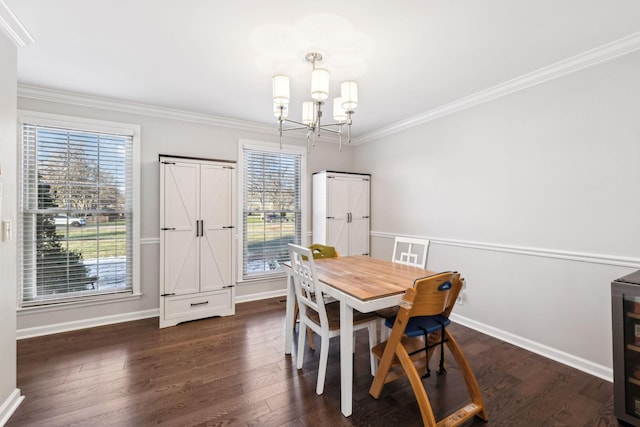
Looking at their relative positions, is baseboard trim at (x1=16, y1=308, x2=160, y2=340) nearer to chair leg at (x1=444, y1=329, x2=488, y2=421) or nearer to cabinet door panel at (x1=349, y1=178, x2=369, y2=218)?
cabinet door panel at (x1=349, y1=178, x2=369, y2=218)

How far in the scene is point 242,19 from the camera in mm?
1946

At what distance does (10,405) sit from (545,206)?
4.47 metres

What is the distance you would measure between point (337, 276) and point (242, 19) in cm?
200

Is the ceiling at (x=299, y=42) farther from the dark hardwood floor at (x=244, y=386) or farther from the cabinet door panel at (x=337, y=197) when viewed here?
the dark hardwood floor at (x=244, y=386)

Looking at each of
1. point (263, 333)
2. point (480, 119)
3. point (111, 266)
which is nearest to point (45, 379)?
point (111, 266)

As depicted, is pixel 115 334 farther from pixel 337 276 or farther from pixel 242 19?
pixel 242 19

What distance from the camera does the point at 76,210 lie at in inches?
128

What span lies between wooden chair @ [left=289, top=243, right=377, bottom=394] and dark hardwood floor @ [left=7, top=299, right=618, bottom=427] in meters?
0.24

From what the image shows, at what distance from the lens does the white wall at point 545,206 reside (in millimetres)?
2250

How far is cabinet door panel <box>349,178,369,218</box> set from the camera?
4633mm

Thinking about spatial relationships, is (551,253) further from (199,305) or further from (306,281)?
(199,305)

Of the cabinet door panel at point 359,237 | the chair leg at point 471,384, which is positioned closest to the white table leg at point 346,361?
the chair leg at point 471,384

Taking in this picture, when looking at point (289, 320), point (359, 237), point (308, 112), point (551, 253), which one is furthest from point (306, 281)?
point (359, 237)

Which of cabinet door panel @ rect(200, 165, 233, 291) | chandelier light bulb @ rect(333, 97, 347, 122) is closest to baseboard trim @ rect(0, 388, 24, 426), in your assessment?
cabinet door panel @ rect(200, 165, 233, 291)
